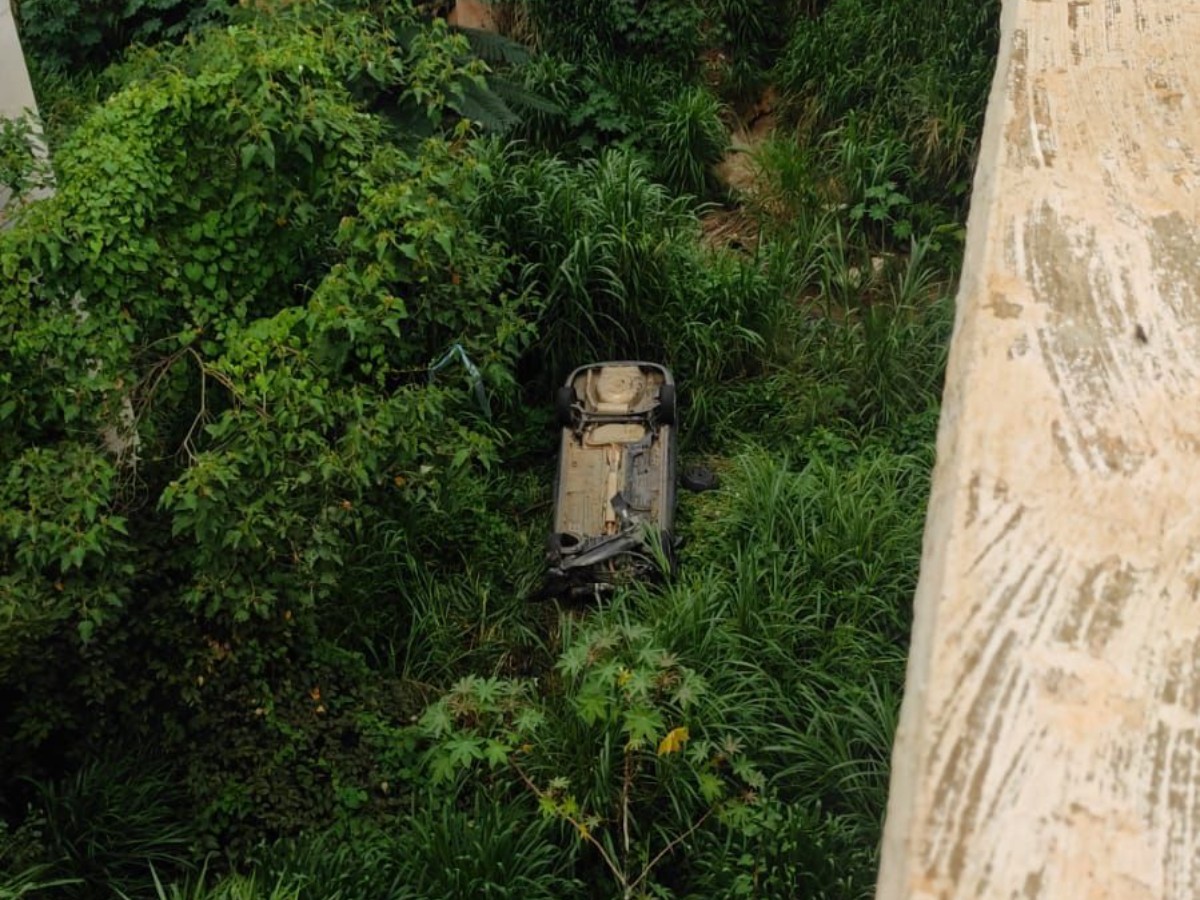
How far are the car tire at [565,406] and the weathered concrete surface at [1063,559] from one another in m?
4.88

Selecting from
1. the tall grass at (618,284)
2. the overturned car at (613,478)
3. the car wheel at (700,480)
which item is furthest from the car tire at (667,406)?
the tall grass at (618,284)

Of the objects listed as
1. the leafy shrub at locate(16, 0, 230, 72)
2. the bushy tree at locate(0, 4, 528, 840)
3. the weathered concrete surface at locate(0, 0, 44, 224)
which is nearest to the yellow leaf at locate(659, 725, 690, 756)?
the bushy tree at locate(0, 4, 528, 840)

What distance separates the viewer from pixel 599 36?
7.80 meters

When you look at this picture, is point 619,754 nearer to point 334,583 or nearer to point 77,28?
point 334,583

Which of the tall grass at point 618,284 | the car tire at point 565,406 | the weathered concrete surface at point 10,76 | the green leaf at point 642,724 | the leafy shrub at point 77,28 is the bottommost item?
the green leaf at point 642,724

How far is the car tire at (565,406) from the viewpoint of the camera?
238 inches

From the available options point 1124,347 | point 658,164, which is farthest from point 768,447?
point 1124,347

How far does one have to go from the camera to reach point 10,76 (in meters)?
4.28

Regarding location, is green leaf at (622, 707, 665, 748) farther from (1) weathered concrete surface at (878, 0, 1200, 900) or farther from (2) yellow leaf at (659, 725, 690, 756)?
(1) weathered concrete surface at (878, 0, 1200, 900)

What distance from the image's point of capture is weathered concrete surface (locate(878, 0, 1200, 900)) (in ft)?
2.16

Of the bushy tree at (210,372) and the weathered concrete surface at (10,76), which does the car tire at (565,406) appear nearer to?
the bushy tree at (210,372)

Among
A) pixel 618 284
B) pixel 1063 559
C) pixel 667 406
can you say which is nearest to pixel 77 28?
pixel 618 284

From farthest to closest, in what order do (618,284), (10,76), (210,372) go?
(618,284), (10,76), (210,372)

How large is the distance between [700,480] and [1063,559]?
5.11 m
